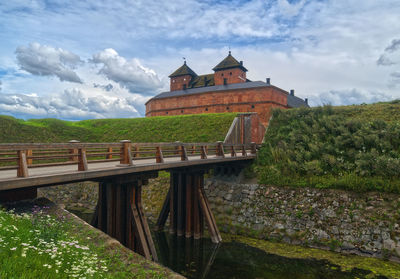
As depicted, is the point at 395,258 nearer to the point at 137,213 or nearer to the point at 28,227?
the point at 137,213

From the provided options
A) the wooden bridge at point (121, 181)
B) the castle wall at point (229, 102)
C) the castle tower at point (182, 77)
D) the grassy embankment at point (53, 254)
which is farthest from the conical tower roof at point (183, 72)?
the grassy embankment at point (53, 254)

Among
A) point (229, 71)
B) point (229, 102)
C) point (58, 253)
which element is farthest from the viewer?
point (229, 71)

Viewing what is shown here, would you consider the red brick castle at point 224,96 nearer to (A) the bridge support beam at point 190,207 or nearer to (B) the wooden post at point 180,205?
(A) the bridge support beam at point 190,207

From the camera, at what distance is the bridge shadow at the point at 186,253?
11.5 m

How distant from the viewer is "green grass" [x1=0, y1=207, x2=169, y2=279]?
4.56 meters

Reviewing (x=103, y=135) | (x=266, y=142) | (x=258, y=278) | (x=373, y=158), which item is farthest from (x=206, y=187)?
(x=103, y=135)

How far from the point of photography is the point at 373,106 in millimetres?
23656

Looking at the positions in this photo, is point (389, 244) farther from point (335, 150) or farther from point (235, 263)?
point (235, 263)

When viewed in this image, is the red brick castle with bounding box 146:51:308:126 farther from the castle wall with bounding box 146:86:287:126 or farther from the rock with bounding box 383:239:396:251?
the rock with bounding box 383:239:396:251

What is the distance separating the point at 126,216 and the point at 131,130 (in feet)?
90.3

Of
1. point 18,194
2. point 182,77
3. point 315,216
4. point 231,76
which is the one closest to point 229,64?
point 231,76

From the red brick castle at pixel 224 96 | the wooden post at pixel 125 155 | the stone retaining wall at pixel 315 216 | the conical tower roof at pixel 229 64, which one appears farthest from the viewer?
the conical tower roof at pixel 229 64

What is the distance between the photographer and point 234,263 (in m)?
12.0

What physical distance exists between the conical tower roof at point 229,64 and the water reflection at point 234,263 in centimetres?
4416
